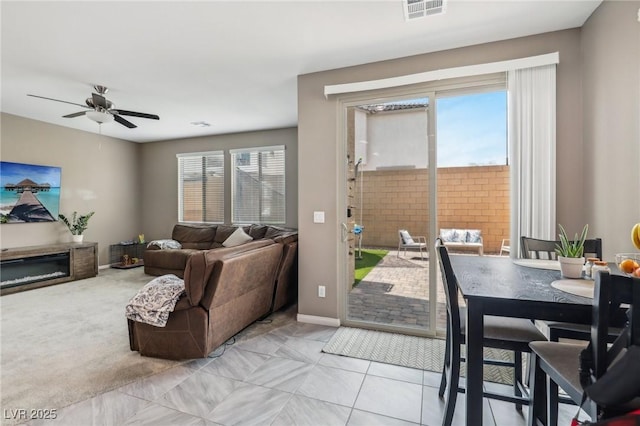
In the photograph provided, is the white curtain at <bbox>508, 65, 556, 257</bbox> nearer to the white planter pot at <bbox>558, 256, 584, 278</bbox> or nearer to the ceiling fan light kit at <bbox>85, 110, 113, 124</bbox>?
the white planter pot at <bbox>558, 256, 584, 278</bbox>

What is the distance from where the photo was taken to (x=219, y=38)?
2590 mm

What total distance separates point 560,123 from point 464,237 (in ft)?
8.15

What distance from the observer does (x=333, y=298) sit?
3.16 meters

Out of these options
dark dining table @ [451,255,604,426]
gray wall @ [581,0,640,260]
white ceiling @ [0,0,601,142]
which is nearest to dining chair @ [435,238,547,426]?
dark dining table @ [451,255,604,426]

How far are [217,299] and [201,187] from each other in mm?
4428

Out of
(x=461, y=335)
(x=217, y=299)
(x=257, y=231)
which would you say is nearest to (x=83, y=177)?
(x=257, y=231)

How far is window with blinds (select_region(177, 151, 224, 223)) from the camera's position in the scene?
6.16m

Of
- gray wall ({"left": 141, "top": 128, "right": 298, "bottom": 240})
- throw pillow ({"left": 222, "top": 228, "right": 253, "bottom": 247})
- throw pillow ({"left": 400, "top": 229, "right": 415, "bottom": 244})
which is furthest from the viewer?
gray wall ({"left": 141, "top": 128, "right": 298, "bottom": 240})

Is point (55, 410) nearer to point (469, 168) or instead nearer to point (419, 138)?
point (419, 138)

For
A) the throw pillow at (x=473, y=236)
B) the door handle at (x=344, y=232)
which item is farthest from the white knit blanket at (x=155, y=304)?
the throw pillow at (x=473, y=236)

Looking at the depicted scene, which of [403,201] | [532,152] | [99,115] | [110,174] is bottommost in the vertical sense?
[403,201]

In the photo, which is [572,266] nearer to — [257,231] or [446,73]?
[446,73]

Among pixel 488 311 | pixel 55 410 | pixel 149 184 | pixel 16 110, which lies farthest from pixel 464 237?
pixel 16 110

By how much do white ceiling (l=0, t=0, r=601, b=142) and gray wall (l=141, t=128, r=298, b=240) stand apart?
6.64 ft
